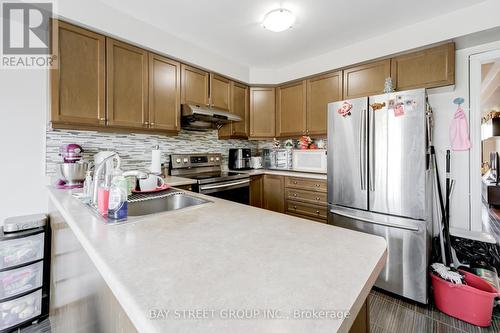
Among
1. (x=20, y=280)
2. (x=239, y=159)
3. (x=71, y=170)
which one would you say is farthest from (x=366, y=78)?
(x=20, y=280)

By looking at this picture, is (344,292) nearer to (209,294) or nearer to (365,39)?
(209,294)

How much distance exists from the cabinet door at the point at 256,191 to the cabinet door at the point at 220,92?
3.44 ft

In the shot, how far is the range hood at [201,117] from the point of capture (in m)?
2.41

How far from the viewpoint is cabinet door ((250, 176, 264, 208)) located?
9.77ft

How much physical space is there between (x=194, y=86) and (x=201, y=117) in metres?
0.42

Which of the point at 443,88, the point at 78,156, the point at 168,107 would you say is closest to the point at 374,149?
the point at 443,88

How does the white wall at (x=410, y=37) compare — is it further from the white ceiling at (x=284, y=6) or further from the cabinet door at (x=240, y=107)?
the cabinet door at (x=240, y=107)

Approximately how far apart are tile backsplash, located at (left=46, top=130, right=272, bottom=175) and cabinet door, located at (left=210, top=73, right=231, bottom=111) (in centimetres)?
44

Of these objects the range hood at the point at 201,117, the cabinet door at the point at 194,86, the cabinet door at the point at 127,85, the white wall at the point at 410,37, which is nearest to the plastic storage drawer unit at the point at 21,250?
the cabinet door at the point at 127,85

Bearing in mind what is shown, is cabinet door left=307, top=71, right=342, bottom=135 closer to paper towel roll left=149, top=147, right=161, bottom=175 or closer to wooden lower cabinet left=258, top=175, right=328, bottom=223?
wooden lower cabinet left=258, top=175, right=328, bottom=223

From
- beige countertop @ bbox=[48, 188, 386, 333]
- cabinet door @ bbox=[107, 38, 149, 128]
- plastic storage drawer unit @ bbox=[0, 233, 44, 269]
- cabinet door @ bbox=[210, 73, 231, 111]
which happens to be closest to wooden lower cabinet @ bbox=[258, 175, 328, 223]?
cabinet door @ bbox=[210, 73, 231, 111]

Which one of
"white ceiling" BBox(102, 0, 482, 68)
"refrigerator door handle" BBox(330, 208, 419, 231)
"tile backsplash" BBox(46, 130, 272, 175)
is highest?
"white ceiling" BBox(102, 0, 482, 68)

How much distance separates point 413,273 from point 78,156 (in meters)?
2.83

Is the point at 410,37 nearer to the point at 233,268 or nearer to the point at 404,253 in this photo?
the point at 404,253
